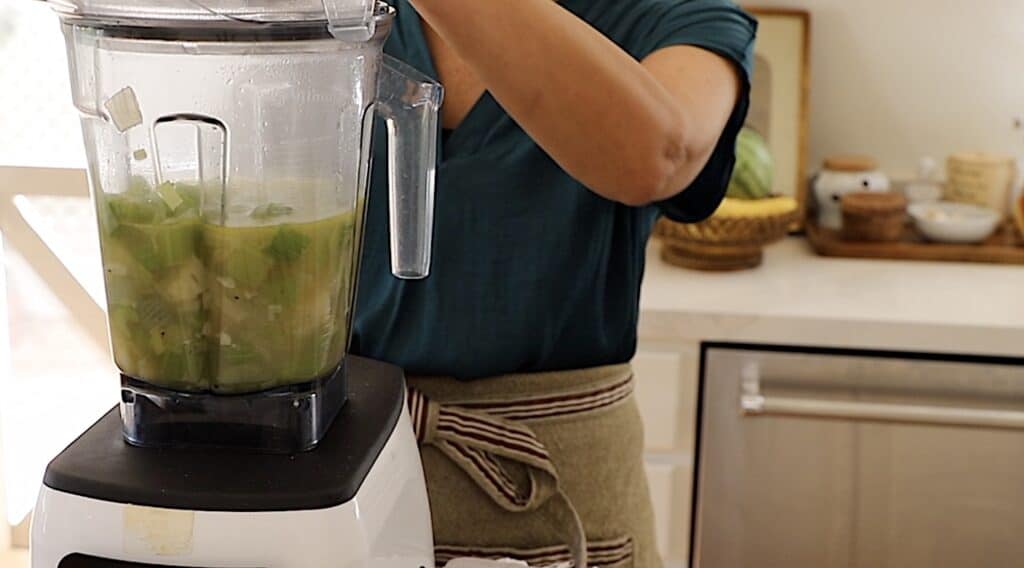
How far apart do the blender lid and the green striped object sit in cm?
139

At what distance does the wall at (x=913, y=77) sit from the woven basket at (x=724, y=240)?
354 millimetres

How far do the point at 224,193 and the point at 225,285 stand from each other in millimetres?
48

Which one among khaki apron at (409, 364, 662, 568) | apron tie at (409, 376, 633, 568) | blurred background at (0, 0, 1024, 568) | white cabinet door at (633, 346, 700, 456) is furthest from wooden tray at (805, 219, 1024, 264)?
apron tie at (409, 376, 633, 568)

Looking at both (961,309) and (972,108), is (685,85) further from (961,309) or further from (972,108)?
(972,108)

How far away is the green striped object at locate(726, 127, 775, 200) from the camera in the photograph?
200 centimetres

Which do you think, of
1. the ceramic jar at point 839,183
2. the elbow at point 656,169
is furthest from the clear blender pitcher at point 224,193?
the ceramic jar at point 839,183

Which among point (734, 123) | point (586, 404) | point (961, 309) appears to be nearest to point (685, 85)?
point (734, 123)

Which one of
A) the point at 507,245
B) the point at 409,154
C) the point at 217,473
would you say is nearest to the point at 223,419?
the point at 217,473

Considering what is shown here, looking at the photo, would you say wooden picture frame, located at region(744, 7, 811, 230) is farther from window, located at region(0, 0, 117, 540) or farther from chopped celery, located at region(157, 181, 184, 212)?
chopped celery, located at region(157, 181, 184, 212)

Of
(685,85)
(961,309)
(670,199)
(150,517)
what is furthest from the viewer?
(961,309)

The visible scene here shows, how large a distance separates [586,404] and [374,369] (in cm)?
31

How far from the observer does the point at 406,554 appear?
2.47 feet

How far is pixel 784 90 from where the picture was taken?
85.7 inches

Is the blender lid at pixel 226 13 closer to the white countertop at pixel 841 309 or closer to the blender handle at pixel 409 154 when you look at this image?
the blender handle at pixel 409 154
